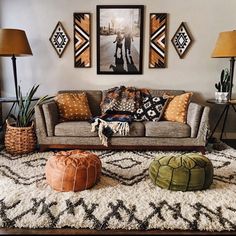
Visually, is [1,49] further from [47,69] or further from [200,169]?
[200,169]

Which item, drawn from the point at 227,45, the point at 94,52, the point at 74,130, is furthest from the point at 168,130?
the point at 94,52

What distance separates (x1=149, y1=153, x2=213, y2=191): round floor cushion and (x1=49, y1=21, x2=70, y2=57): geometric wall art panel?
252 centimetres

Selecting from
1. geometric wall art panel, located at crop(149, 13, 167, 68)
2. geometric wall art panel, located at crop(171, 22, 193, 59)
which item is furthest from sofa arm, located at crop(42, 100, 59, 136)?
geometric wall art panel, located at crop(171, 22, 193, 59)

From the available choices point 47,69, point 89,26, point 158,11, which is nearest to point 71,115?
point 47,69

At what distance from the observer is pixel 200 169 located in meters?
2.00

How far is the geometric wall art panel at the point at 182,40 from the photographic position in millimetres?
3666

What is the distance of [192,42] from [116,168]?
7.57 feet

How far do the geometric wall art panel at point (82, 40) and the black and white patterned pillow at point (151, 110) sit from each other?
1.12 metres

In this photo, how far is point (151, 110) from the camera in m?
3.28

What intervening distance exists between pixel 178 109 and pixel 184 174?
134 centimetres

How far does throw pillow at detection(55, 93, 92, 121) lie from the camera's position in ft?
10.6

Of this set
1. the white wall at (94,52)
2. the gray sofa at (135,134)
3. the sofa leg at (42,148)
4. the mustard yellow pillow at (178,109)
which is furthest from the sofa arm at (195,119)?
the sofa leg at (42,148)

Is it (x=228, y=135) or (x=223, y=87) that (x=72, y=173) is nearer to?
(x=223, y=87)

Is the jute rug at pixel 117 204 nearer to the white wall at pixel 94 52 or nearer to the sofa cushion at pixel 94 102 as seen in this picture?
the sofa cushion at pixel 94 102
